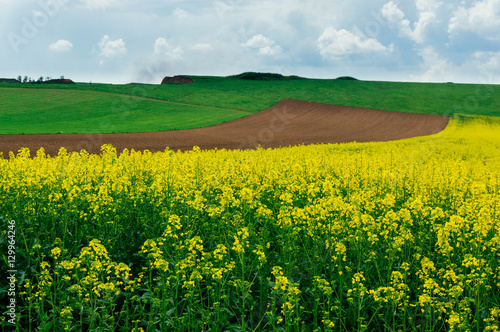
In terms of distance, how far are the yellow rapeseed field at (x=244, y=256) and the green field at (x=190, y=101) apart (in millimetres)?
36088

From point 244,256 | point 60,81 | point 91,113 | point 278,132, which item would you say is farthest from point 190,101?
point 244,256

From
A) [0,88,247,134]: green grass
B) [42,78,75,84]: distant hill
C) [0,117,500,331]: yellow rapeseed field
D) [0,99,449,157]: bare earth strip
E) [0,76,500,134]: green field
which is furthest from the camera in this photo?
[42,78,75,84]: distant hill

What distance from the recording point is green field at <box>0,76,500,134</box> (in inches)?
2050

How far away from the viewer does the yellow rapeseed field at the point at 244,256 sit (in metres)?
A: 4.91

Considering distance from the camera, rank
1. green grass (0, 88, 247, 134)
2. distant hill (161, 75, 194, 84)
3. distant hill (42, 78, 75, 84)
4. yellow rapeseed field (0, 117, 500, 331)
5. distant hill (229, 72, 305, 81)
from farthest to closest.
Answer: distant hill (229, 72, 305, 81) < distant hill (161, 75, 194, 84) < distant hill (42, 78, 75, 84) < green grass (0, 88, 247, 134) < yellow rapeseed field (0, 117, 500, 331)

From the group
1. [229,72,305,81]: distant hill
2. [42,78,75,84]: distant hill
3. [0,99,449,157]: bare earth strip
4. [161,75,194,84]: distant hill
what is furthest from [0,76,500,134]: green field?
[161,75,194,84]: distant hill

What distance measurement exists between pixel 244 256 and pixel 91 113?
189 ft

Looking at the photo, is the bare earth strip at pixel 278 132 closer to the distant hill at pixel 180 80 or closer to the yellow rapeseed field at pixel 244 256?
the yellow rapeseed field at pixel 244 256

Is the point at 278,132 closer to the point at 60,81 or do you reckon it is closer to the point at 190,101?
the point at 190,101

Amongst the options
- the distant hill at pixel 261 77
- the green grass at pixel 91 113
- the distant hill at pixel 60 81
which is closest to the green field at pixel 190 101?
the green grass at pixel 91 113

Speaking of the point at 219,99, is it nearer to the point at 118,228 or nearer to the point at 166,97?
the point at 166,97

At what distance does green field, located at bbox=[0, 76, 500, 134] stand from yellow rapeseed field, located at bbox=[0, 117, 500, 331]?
3609 centimetres

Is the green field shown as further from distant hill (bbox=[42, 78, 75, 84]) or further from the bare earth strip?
distant hill (bbox=[42, 78, 75, 84])

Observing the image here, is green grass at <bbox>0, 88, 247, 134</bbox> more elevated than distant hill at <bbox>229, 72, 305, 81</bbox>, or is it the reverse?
distant hill at <bbox>229, 72, 305, 81</bbox>
